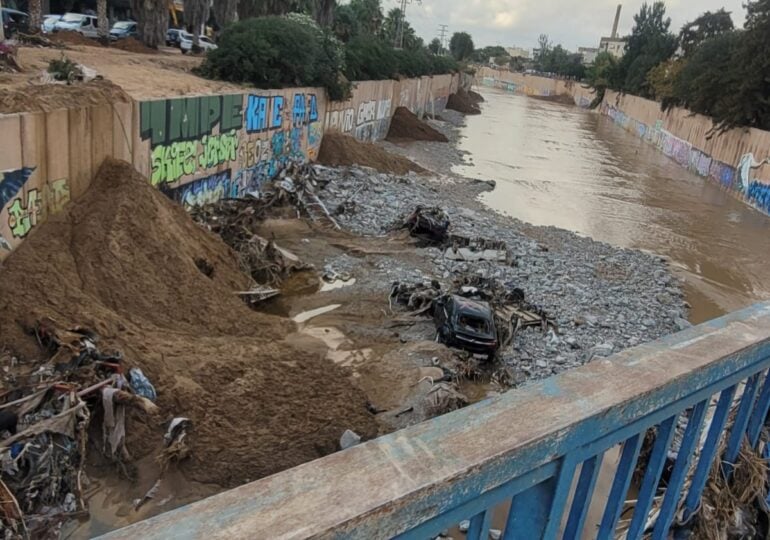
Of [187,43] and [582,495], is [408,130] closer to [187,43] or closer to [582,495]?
[187,43]

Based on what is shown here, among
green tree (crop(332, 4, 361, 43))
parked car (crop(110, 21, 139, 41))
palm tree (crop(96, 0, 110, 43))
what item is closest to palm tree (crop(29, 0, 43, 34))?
palm tree (crop(96, 0, 110, 43))

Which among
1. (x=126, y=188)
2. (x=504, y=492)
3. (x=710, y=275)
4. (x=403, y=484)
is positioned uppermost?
(x=403, y=484)

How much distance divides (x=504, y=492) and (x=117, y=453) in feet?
20.6

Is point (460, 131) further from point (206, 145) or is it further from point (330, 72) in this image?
point (206, 145)

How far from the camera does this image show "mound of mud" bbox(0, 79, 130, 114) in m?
9.97

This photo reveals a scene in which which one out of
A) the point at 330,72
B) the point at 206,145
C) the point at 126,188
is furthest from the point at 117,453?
the point at 330,72

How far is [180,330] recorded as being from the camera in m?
9.70

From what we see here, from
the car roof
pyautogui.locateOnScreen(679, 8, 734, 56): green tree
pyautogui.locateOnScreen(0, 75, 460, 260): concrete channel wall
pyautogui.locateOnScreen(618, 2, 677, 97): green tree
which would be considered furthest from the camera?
pyautogui.locateOnScreen(618, 2, 677, 97): green tree

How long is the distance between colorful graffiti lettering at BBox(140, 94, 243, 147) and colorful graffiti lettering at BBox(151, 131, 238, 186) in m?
0.16

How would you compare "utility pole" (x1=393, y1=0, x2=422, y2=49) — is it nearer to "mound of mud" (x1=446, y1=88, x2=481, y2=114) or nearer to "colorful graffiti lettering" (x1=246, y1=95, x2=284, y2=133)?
"mound of mud" (x1=446, y1=88, x2=481, y2=114)

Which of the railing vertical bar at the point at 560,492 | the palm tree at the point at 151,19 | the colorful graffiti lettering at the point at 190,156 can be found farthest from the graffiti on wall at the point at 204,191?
the palm tree at the point at 151,19

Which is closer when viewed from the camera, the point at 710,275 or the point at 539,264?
the point at 539,264

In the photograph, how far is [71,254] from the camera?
32.2ft

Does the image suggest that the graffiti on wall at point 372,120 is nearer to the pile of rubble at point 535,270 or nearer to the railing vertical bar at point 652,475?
the pile of rubble at point 535,270
